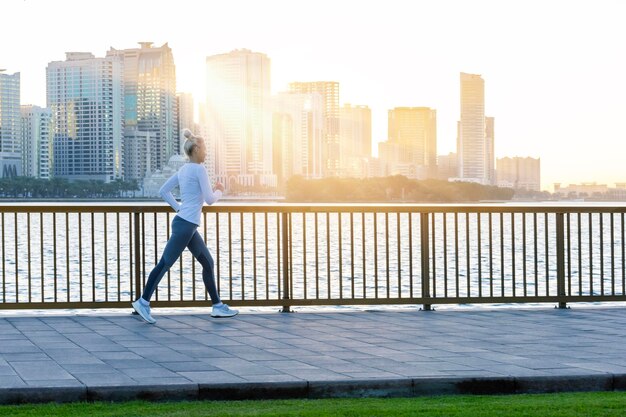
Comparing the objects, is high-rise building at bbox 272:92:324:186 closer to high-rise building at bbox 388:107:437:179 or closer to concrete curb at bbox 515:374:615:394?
high-rise building at bbox 388:107:437:179

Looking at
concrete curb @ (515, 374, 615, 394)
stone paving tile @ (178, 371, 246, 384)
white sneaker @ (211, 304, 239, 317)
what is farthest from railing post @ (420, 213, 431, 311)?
stone paving tile @ (178, 371, 246, 384)

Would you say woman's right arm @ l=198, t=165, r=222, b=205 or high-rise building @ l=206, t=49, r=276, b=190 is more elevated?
high-rise building @ l=206, t=49, r=276, b=190

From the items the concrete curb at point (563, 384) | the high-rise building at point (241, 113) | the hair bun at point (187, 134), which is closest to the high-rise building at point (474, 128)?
the high-rise building at point (241, 113)

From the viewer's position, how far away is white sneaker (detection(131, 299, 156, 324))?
33.9ft

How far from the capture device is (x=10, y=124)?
5851 inches

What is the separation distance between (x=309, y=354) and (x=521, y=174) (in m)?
129

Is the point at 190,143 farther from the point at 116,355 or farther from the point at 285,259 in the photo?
the point at 116,355

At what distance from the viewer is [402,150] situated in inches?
7156

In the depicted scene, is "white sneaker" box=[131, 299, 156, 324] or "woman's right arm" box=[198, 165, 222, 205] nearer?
"white sneaker" box=[131, 299, 156, 324]

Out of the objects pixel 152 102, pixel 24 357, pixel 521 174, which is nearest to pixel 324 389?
pixel 24 357

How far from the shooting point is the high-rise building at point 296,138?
162 meters

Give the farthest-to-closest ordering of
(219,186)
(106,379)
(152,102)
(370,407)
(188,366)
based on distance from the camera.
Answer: (152,102) → (219,186) → (188,366) → (106,379) → (370,407)

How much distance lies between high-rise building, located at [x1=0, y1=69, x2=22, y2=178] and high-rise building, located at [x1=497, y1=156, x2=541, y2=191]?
217ft

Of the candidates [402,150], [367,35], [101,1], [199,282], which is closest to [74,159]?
[101,1]
